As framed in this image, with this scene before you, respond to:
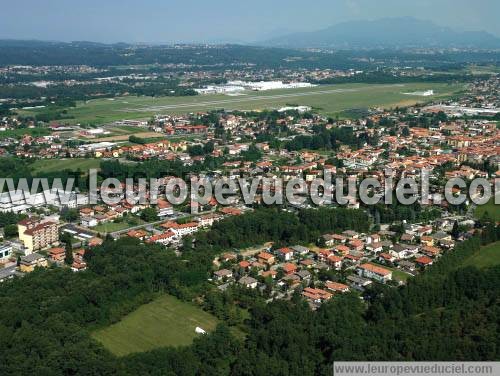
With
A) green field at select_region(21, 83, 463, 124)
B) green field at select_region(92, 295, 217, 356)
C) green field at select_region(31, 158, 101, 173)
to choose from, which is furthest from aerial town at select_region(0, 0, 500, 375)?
green field at select_region(21, 83, 463, 124)

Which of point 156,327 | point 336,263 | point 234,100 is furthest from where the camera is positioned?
point 234,100

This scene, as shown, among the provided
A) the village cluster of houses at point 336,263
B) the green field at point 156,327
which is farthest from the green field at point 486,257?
the green field at point 156,327

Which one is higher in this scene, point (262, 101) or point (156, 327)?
point (262, 101)

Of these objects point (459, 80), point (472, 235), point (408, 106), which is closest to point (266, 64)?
point (459, 80)

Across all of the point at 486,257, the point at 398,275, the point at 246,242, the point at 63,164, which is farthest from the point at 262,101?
the point at 398,275

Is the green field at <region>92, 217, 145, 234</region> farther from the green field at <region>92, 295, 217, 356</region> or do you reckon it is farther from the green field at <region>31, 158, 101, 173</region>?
the green field at <region>31, 158, 101, 173</region>

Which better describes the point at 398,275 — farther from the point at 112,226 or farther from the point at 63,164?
the point at 63,164

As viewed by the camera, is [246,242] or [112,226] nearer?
[246,242]
